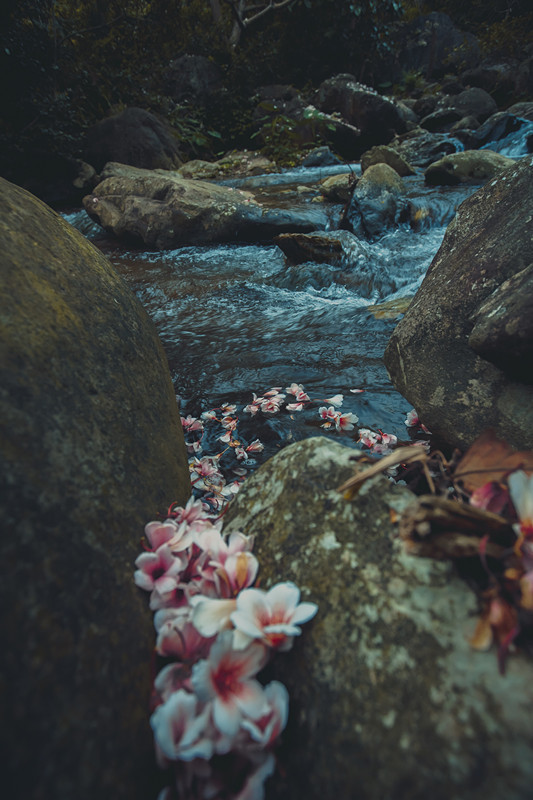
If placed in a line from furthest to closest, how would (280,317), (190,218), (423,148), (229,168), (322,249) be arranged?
(229,168) → (423,148) → (190,218) → (322,249) → (280,317)

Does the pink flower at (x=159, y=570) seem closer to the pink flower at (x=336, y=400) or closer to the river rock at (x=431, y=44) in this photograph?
the pink flower at (x=336, y=400)

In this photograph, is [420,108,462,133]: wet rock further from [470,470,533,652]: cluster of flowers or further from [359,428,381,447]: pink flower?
[470,470,533,652]: cluster of flowers

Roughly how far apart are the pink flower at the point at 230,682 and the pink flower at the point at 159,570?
276 mm

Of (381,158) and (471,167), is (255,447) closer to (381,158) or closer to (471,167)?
(471,167)

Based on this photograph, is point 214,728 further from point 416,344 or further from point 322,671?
point 416,344

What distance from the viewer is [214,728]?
842mm

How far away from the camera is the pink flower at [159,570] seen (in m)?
1.11

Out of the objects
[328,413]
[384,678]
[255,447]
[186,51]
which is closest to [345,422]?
[328,413]

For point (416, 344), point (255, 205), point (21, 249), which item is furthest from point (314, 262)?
point (21, 249)

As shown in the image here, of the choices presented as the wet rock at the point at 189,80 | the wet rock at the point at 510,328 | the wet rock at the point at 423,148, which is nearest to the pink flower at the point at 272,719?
the wet rock at the point at 510,328

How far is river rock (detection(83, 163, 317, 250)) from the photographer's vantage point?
8.62 m

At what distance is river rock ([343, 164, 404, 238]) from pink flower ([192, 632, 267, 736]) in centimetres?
910

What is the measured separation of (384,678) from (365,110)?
21.8 meters

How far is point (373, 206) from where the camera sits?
872 centimetres
